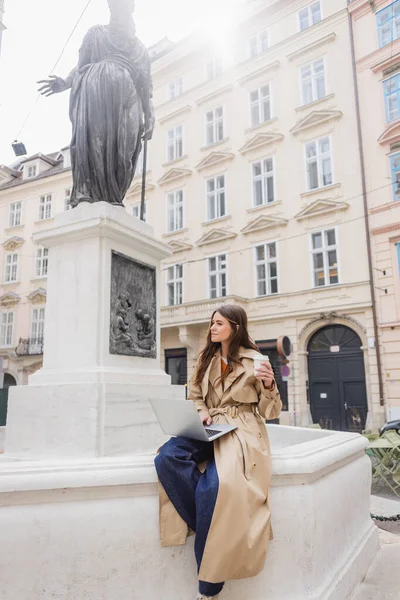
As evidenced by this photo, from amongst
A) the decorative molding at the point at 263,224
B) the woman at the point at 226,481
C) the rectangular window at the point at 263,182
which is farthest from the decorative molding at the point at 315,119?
the woman at the point at 226,481

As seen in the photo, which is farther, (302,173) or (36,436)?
(302,173)

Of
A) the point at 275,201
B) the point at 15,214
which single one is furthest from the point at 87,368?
the point at 15,214

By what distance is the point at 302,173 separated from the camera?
1755 cm

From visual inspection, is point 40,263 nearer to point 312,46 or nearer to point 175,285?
point 175,285

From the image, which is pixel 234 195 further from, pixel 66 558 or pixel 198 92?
pixel 66 558

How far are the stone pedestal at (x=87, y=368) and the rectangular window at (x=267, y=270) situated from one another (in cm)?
1380

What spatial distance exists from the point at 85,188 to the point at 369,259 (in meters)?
13.0

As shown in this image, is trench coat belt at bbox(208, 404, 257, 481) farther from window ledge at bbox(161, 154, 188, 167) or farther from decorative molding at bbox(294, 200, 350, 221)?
window ledge at bbox(161, 154, 188, 167)

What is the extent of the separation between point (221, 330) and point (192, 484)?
798 mm

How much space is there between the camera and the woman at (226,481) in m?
1.86

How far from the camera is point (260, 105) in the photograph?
19.3 m

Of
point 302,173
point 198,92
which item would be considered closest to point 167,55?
point 198,92

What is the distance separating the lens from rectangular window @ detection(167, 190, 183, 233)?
20.9 meters

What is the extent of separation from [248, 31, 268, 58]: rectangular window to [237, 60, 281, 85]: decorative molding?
2.96 feet
